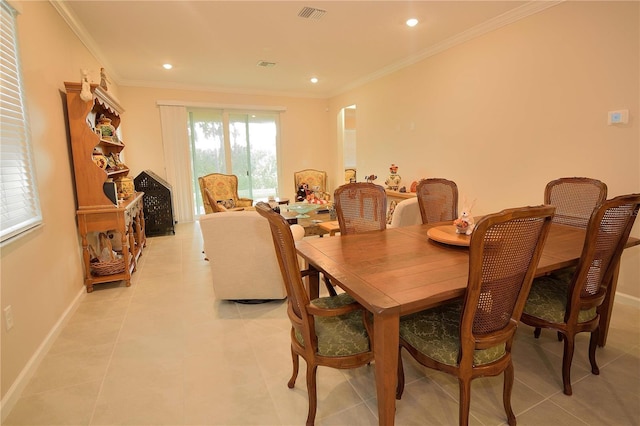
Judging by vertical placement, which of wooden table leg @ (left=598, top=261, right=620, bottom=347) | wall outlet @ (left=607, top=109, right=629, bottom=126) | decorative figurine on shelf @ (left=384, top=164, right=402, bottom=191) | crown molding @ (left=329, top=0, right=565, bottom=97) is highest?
crown molding @ (left=329, top=0, right=565, bottom=97)

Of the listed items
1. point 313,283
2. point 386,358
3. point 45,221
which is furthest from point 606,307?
point 45,221

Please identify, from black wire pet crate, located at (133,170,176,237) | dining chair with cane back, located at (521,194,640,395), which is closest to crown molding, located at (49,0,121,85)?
black wire pet crate, located at (133,170,176,237)

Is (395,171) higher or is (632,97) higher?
(632,97)

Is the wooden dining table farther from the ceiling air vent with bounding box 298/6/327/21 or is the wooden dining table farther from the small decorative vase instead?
the small decorative vase

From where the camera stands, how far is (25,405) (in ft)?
5.57

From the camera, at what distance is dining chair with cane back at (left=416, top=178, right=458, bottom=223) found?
2738 millimetres

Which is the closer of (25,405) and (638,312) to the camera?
(25,405)

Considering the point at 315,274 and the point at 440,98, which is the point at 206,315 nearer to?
the point at 315,274

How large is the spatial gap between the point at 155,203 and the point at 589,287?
561 cm

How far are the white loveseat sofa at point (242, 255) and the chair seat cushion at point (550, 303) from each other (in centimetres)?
160

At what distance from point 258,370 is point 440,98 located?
3980 millimetres

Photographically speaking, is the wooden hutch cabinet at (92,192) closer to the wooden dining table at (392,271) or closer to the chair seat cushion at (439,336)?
the wooden dining table at (392,271)

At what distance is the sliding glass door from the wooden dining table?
17.4 feet

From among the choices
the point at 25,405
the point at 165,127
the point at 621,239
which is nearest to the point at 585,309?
the point at 621,239
